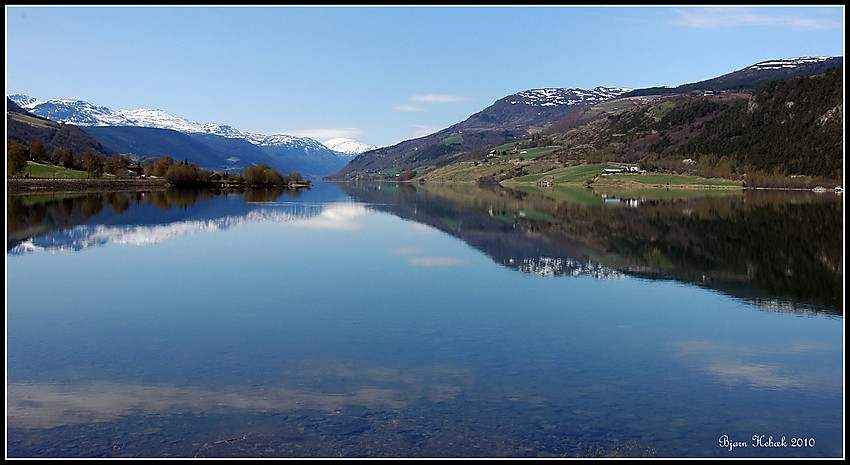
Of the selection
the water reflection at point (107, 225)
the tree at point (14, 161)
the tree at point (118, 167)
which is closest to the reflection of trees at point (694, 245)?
the water reflection at point (107, 225)

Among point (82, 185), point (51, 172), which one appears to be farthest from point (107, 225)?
point (51, 172)

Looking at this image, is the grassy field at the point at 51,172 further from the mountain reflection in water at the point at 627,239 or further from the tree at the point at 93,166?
the mountain reflection in water at the point at 627,239

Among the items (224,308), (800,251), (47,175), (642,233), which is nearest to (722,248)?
(800,251)

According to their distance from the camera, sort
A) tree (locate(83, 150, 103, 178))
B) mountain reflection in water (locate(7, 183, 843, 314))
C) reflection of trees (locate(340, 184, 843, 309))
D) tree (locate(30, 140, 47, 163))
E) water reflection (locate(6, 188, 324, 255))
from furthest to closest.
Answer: tree (locate(30, 140, 47, 163)), tree (locate(83, 150, 103, 178)), water reflection (locate(6, 188, 324, 255)), mountain reflection in water (locate(7, 183, 843, 314)), reflection of trees (locate(340, 184, 843, 309))

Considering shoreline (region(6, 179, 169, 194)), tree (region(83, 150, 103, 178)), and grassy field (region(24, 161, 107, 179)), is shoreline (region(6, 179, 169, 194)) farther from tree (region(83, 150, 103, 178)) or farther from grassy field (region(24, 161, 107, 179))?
tree (region(83, 150, 103, 178))

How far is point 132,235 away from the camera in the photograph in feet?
162

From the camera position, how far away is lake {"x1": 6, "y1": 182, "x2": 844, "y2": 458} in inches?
485

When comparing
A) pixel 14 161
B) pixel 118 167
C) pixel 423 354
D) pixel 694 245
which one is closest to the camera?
pixel 423 354

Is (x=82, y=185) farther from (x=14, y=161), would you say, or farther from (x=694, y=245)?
(x=694, y=245)

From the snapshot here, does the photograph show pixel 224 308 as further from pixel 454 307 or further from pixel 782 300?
pixel 782 300

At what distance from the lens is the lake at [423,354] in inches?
485

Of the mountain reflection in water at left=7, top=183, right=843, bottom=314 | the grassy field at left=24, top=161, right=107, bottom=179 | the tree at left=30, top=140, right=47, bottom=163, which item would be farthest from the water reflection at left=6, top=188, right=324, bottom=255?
the tree at left=30, top=140, right=47, bottom=163

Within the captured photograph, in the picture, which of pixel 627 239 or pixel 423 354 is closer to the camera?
pixel 423 354

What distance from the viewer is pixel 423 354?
17.7m
